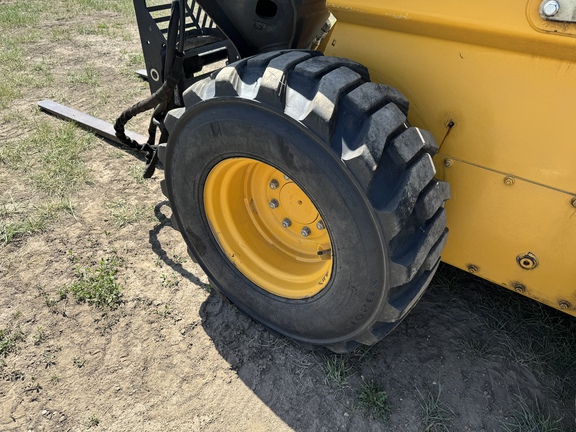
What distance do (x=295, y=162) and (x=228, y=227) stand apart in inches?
29.2

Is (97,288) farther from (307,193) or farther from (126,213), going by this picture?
(307,193)

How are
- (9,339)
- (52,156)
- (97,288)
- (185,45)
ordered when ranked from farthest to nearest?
(52,156) < (185,45) < (97,288) < (9,339)

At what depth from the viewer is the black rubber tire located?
1621 millimetres

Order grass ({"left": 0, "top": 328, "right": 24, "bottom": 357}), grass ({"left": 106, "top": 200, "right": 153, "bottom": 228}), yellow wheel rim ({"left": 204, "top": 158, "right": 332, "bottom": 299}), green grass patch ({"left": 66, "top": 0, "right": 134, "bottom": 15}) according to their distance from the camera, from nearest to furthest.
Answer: yellow wheel rim ({"left": 204, "top": 158, "right": 332, "bottom": 299}), grass ({"left": 0, "top": 328, "right": 24, "bottom": 357}), grass ({"left": 106, "top": 200, "right": 153, "bottom": 228}), green grass patch ({"left": 66, "top": 0, "right": 134, "bottom": 15})

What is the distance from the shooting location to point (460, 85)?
1.70 meters

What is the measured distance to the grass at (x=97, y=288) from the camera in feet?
8.55

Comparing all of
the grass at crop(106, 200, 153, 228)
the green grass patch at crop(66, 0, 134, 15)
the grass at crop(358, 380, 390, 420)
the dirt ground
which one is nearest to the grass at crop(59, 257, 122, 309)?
the dirt ground

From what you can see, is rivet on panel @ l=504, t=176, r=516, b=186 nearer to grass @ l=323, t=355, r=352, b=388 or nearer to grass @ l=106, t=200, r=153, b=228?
grass @ l=323, t=355, r=352, b=388

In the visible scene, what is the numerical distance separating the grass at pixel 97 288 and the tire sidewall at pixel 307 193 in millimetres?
636

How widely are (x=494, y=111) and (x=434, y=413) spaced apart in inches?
50.5

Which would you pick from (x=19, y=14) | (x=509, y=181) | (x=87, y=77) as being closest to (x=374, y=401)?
(x=509, y=181)

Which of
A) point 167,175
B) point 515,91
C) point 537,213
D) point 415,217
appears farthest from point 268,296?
point 515,91

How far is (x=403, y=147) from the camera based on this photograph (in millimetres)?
1618

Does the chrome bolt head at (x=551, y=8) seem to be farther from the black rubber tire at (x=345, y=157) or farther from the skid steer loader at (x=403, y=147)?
the black rubber tire at (x=345, y=157)
